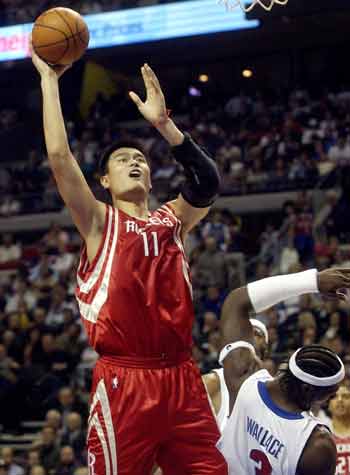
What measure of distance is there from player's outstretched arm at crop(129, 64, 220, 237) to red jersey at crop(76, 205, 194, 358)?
0.24 metres

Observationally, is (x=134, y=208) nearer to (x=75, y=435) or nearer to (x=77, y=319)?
(x=75, y=435)

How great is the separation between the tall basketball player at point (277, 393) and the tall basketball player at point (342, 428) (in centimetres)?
136

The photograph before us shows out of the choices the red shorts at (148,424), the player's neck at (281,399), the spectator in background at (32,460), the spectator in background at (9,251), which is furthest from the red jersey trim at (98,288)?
the spectator in background at (9,251)

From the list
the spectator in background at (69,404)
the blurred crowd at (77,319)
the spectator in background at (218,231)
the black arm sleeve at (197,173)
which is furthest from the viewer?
the spectator in background at (218,231)

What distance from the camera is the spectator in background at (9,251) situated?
1619 centimetres

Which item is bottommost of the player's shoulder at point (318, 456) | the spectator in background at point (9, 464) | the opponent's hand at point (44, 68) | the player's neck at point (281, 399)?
the spectator in background at point (9, 464)

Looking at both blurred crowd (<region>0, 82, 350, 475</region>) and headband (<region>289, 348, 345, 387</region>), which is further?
blurred crowd (<region>0, 82, 350, 475</region>)

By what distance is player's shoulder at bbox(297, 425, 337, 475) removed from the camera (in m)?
3.88

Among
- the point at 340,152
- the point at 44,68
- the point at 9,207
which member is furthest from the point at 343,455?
the point at 9,207

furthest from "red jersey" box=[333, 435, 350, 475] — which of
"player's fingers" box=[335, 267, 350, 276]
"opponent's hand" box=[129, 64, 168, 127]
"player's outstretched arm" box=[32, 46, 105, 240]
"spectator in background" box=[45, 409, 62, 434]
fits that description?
"spectator in background" box=[45, 409, 62, 434]

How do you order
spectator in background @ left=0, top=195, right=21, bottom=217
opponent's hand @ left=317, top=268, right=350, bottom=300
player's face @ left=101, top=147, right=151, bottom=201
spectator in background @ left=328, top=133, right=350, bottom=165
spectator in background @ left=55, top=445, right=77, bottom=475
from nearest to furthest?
opponent's hand @ left=317, top=268, right=350, bottom=300
player's face @ left=101, top=147, right=151, bottom=201
spectator in background @ left=55, top=445, right=77, bottom=475
spectator in background @ left=328, top=133, right=350, bottom=165
spectator in background @ left=0, top=195, right=21, bottom=217

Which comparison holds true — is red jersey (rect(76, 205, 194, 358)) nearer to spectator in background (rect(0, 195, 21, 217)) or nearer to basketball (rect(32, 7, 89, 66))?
basketball (rect(32, 7, 89, 66))

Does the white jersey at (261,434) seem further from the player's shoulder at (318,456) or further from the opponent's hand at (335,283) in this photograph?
the opponent's hand at (335,283)

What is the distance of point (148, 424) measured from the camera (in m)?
3.86
